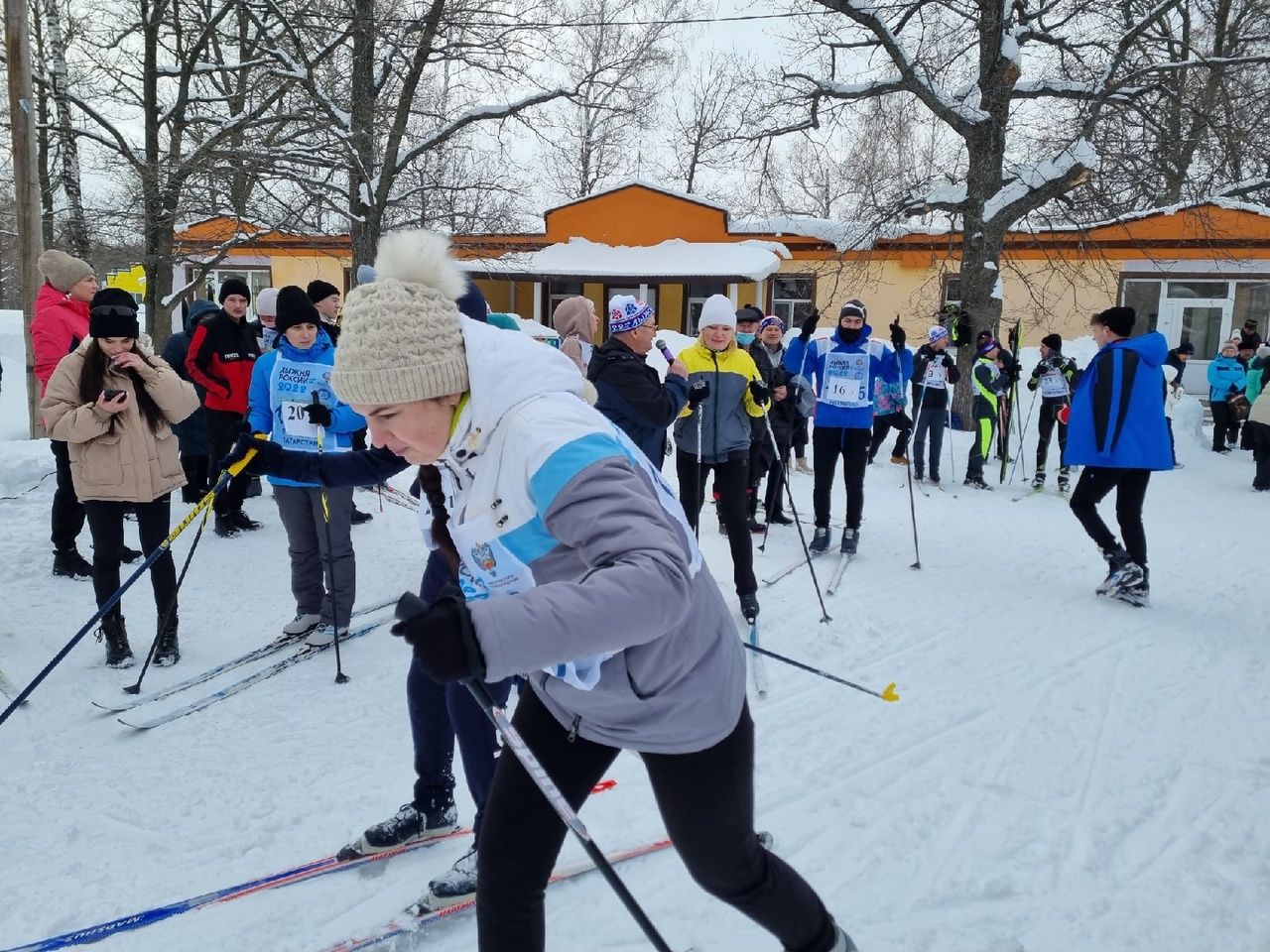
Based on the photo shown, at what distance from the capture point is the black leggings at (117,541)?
435cm

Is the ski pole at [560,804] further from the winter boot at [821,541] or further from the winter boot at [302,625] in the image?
the winter boot at [821,541]

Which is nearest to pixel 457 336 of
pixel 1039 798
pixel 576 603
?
pixel 576 603

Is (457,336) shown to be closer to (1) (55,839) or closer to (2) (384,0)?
(1) (55,839)

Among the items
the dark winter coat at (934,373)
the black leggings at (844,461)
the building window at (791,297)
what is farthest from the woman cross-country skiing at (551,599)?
the building window at (791,297)

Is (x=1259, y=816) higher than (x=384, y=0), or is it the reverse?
(x=384, y=0)

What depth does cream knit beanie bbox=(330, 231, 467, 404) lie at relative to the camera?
1676mm

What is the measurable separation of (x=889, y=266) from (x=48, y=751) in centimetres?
2296

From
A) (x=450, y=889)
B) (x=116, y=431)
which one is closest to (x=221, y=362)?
(x=116, y=431)

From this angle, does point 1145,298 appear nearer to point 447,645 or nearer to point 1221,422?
point 1221,422

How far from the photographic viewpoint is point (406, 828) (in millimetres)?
2934

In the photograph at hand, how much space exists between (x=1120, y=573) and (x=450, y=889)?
5.20 metres

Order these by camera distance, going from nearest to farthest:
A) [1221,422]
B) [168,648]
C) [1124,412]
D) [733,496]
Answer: [168,648]
[733,496]
[1124,412]
[1221,422]

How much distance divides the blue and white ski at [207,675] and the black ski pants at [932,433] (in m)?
7.74

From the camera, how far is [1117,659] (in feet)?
16.1
